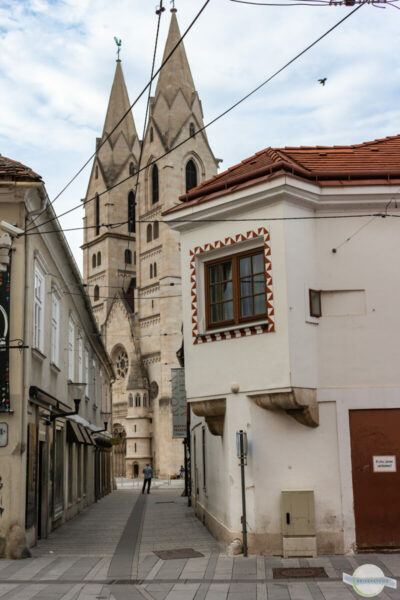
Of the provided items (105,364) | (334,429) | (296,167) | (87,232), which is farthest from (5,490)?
(87,232)

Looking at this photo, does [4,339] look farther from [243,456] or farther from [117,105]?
[117,105]

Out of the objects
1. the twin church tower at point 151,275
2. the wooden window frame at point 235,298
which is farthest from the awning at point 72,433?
the twin church tower at point 151,275

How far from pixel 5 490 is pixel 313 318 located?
6159 mm

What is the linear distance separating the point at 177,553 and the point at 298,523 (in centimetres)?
245

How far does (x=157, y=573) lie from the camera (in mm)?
11156

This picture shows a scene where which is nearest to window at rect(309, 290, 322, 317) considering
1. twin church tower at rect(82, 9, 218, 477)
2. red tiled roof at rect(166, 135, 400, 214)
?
red tiled roof at rect(166, 135, 400, 214)

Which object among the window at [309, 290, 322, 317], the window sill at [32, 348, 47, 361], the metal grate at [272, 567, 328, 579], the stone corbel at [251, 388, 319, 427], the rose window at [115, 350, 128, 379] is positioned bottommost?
the metal grate at [272, 567, 328, 579]

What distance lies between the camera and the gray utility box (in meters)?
12.0

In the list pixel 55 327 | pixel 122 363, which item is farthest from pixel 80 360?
pixel 122 363

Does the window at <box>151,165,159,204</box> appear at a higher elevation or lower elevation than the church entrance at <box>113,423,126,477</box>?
higher

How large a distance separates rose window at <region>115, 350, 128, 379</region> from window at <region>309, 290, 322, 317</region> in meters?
67.3

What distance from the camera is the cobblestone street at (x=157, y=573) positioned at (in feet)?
30.7

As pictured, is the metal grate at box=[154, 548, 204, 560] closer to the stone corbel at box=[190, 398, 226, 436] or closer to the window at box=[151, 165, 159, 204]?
the stone corbel at box=[190, 398, 226, 436]

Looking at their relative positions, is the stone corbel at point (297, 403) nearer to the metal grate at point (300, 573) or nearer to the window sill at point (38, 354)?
the metal grate at point (300, 573)
